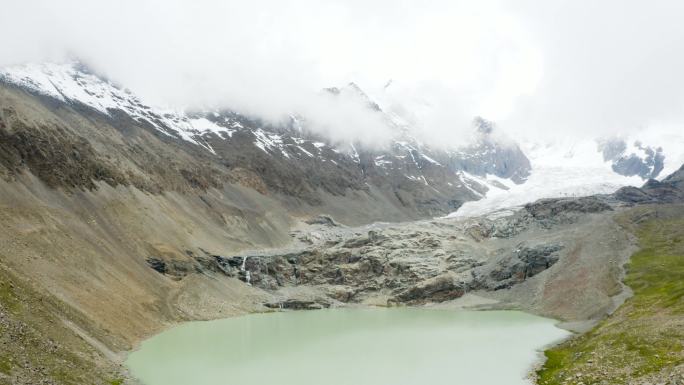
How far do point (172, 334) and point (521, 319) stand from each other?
52383mm

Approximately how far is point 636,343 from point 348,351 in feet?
94.5

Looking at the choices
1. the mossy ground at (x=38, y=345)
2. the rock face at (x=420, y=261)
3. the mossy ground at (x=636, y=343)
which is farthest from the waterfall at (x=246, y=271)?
the mossy ground at (x=636, y=343)

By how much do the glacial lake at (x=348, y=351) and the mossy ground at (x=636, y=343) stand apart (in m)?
3.74

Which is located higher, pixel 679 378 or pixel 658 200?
pixel 658 200

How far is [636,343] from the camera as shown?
46.8m

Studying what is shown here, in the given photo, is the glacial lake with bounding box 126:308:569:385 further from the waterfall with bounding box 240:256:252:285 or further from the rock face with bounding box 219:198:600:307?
the waterfall with bounding box 240:256:252:285

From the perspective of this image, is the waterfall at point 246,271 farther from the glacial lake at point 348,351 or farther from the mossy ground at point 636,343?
the mossy ground at point 636,343

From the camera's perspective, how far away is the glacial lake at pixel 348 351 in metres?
49.3

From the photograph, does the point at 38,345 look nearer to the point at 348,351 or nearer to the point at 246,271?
the point at 348,351

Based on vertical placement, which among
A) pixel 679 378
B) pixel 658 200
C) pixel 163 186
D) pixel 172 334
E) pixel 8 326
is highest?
pixel 658 200

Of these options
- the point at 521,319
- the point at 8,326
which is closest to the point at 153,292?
the point at 8,326

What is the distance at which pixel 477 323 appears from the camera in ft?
282

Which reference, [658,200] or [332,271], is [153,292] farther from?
[658,200]

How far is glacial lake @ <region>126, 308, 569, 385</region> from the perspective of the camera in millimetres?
49344
